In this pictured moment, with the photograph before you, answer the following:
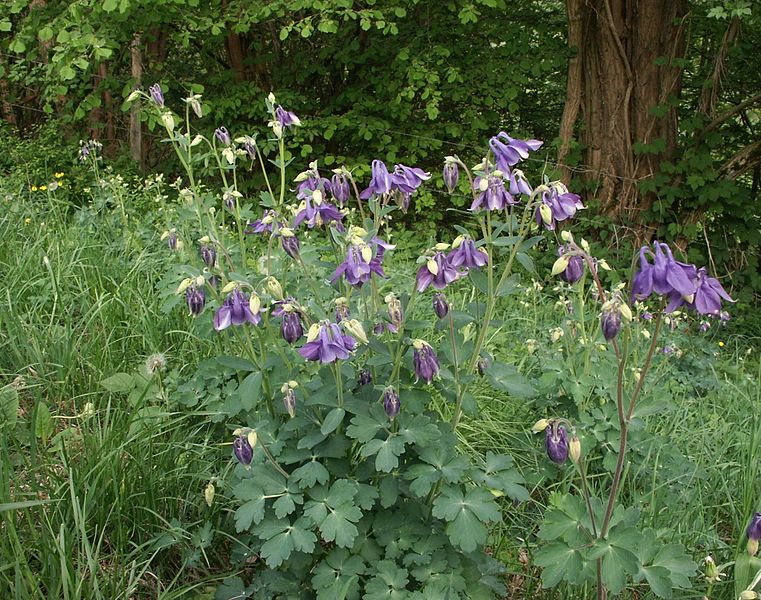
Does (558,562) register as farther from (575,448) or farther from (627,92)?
(627,92)

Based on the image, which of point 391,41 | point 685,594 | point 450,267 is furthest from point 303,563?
point 391,41

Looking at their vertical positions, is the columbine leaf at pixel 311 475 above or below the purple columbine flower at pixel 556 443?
below

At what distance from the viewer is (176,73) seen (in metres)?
7.09

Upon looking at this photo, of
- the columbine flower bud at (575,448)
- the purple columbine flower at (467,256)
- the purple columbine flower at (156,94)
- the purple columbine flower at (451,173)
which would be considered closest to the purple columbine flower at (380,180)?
the purple columbine flower at (451,173)

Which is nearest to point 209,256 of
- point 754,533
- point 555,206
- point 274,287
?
point 274,287

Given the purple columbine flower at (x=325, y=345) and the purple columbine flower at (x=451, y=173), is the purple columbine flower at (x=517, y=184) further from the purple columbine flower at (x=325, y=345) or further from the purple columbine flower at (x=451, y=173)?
the purple columbine flower at (x=325, y=345)

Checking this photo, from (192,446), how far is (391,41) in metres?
5.23

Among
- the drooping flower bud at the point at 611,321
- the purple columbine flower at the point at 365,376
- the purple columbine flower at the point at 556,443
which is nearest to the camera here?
the drooping flower bud at the point at 611,321

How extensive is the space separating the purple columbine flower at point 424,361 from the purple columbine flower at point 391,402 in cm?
9

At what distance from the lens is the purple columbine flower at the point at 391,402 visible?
5.28 feet

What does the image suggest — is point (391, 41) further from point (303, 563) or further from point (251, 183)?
point (303, 563)

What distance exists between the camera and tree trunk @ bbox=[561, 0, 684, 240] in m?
5.73

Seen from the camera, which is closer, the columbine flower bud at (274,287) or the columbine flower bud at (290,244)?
the columbine flower bud at (274,287)

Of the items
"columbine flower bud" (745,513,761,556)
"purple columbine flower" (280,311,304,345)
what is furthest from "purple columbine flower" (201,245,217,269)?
"columbine flower bud" (745,513,761,556)
